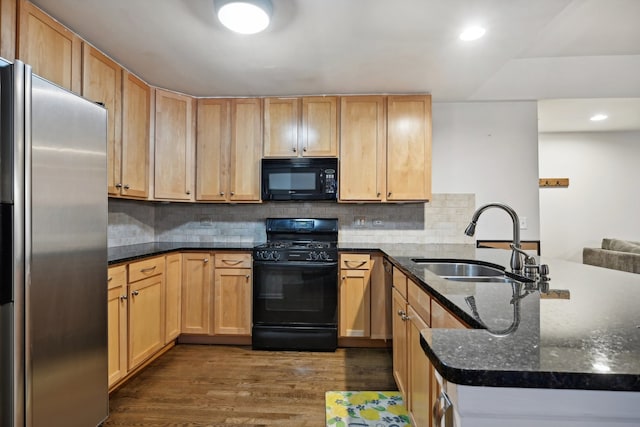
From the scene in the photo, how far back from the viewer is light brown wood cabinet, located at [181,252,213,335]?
2828 mm

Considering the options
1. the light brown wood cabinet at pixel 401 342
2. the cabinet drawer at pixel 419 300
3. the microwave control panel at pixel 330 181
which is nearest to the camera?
the cabinet drawer at pixel 419 300

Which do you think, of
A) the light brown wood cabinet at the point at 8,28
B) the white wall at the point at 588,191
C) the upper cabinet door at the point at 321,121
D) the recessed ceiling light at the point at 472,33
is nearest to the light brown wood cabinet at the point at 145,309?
the light brown wood cabinet at the point at 8,28

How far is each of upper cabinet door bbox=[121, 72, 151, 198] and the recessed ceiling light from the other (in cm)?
239

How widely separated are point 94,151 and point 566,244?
19.3ft

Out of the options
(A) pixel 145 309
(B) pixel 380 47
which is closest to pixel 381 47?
(B) pixel 380 47

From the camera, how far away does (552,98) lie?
312 centimetres

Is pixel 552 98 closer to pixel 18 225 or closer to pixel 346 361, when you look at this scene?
pixel 346 361

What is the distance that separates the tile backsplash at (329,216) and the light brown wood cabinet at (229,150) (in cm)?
32

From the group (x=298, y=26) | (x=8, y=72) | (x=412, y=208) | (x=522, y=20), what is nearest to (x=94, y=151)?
(x=8, y=72)

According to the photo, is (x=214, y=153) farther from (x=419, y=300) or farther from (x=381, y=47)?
(x=419, y=300)

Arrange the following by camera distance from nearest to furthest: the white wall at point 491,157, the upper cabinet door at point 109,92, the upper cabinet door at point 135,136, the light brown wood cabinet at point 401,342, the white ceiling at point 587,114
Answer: the light brown wood cabinet at point 401,342
the upper cabinet door at point 109,92
the upper cabinet door at point 135,136
the white wall at point 491,157
the white ceiling at point 587,114

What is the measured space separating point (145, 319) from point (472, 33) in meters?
2.90

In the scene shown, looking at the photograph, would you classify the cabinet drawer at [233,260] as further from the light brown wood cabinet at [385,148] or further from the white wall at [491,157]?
the white wall at [491,157]

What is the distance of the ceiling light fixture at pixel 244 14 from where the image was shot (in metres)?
1.60
